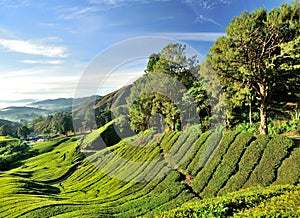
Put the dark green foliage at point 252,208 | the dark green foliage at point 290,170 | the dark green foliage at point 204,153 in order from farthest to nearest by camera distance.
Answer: the dark green foliage at point 204,153 < the dark green foliage at point 290,170 < the dark green foliage at point 252,208

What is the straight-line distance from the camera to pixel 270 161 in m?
A: 15.7

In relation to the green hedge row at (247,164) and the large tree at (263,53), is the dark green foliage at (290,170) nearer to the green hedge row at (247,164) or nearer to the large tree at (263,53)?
the green hedge row at (247,164)

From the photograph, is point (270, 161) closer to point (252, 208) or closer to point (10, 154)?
point (252, 208)

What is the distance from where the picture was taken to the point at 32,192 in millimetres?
34031

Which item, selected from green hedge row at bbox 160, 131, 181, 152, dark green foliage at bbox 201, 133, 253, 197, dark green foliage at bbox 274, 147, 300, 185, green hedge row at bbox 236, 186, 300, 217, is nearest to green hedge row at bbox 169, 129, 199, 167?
green hedge row at bbox 160, 131, 181, 152

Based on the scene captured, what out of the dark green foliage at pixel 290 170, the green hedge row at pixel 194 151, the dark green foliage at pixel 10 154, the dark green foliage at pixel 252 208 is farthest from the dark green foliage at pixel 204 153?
the dark green foliage at pixel 10 154

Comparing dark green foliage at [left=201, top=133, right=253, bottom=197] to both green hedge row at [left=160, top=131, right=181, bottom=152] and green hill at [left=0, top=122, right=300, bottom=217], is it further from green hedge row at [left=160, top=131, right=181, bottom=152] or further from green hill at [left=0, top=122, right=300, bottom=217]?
green hedge row at [left=160, top=131, right=181, bottom=152]

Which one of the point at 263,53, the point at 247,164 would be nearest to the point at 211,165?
the point at 247,164

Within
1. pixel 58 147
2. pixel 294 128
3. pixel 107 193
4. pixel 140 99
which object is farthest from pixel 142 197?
pixel 58 147

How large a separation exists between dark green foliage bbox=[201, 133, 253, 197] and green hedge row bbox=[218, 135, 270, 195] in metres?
0.46

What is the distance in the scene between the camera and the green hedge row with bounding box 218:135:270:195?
16.3 m

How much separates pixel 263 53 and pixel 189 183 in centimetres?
1139

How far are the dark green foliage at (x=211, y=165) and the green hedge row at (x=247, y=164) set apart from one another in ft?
6.70

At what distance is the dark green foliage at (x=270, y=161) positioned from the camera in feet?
50.0
